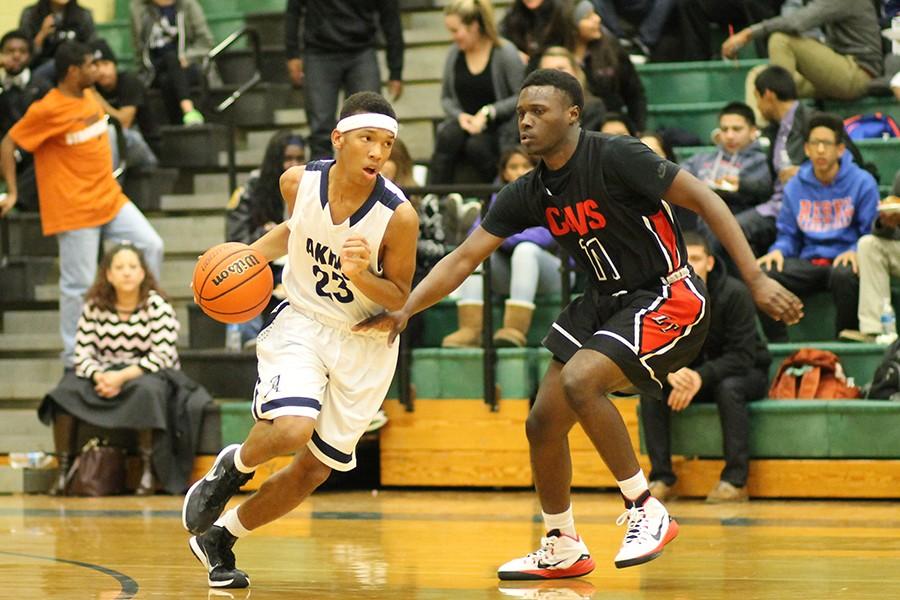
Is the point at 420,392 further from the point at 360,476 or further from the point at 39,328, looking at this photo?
the point at 39,328

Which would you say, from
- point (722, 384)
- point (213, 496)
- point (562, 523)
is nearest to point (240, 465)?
point (213, 496)

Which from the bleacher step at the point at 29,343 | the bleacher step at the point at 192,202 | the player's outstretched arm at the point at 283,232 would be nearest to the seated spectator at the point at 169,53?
the bleacher step at the point at 192,202

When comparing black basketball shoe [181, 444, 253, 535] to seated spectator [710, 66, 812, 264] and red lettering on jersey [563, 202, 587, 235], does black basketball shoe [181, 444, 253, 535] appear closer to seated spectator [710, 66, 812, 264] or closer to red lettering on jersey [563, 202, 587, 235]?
red lettering on jersey [563, 202, 587, 235]

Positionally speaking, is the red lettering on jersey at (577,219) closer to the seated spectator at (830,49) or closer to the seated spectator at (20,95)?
the seated spectator at (830,49)

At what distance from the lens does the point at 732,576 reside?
5.39 metres

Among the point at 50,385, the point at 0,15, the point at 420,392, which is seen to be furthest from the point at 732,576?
the point at 0,15

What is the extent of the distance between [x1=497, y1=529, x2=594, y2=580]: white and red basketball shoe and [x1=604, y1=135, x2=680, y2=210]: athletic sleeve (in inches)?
46.8

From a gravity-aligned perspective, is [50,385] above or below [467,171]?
below

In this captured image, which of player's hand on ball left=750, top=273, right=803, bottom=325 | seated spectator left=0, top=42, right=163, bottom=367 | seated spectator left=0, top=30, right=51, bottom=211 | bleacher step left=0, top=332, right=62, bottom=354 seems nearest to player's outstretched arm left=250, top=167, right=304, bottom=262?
player's hand on ball left=750, top=273, right=803, bottom=325

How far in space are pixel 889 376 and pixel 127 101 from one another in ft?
19.2

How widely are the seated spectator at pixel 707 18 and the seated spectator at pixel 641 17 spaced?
0.45 ft

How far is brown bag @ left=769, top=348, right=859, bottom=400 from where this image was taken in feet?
26.5

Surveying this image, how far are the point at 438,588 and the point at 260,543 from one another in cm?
157

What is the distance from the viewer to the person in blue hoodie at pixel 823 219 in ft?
28.1
